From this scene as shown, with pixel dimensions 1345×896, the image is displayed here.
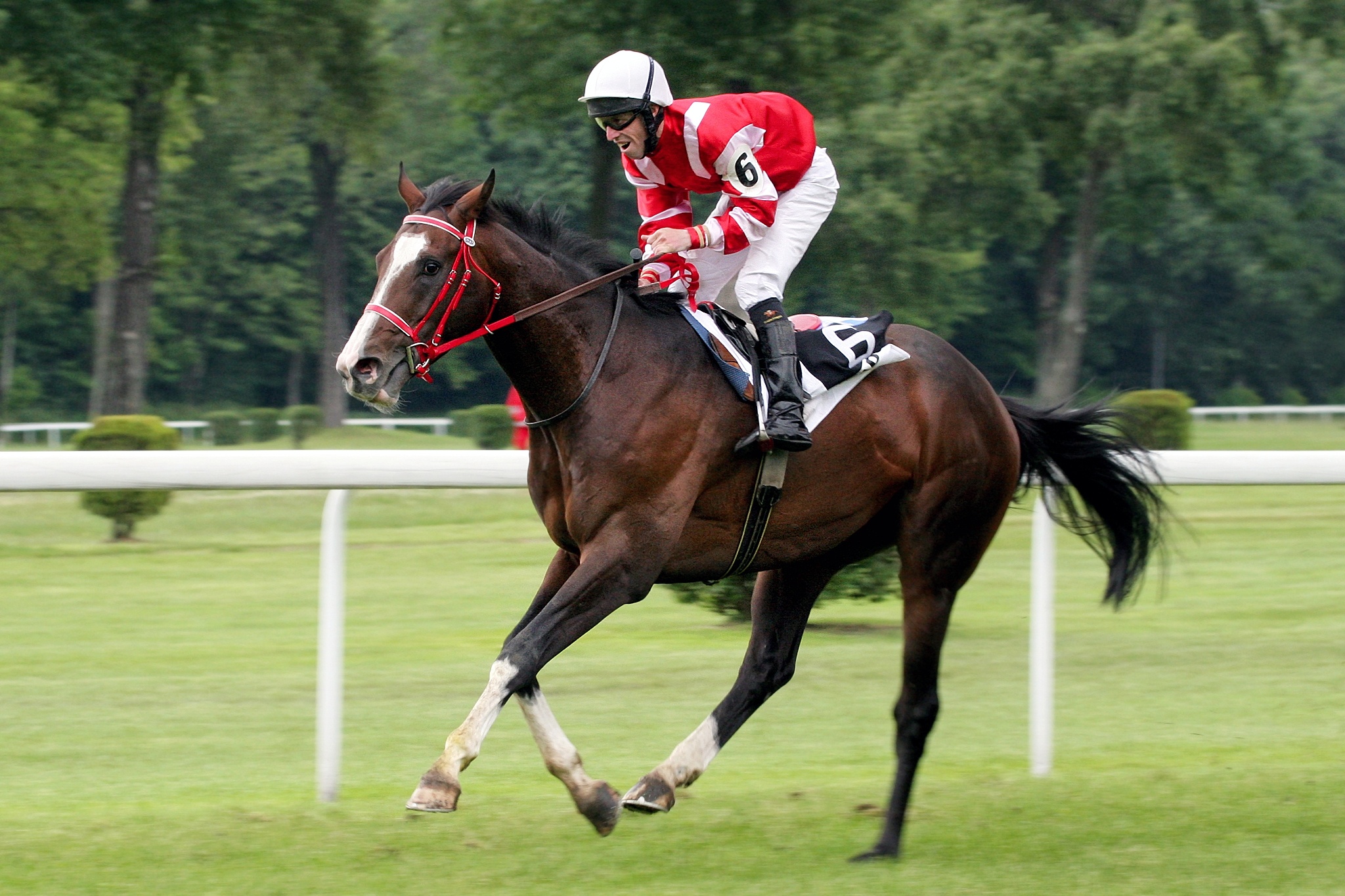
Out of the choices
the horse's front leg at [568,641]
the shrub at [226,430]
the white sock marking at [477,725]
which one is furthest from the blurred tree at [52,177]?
the white sock marking at [477,725]

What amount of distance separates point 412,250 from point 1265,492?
38.5 feet

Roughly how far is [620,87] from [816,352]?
848 mm

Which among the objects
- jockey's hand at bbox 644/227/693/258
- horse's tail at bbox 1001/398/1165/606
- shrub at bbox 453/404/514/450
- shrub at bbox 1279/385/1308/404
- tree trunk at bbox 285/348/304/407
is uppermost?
jockey's hand at bbox 644/227/693/258

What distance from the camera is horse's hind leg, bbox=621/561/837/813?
3.91m

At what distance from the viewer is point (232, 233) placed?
123 ft

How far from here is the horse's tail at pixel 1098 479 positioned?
474 centimetres

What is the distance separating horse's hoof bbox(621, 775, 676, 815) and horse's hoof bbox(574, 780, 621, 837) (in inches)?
4.1

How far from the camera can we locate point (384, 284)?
3.51 meters

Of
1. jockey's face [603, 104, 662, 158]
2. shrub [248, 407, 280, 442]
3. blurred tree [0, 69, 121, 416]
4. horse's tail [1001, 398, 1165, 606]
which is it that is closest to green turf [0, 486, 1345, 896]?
horse's tail [1001, 398, 1165, 606]

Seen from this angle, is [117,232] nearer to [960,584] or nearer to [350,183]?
[350,183]

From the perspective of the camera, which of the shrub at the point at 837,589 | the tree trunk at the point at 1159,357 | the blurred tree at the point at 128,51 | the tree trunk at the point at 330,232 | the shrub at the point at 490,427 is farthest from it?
the tree trunk at the point at 1159,357

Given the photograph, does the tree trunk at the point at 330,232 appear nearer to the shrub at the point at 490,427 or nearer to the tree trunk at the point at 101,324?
the tree trunk at the point at 101,324

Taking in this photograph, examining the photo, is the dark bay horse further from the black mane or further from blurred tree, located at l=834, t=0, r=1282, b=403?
blurred tree, located at l=834, t=0, r=1282, b=403

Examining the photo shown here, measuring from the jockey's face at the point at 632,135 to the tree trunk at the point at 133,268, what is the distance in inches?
679
